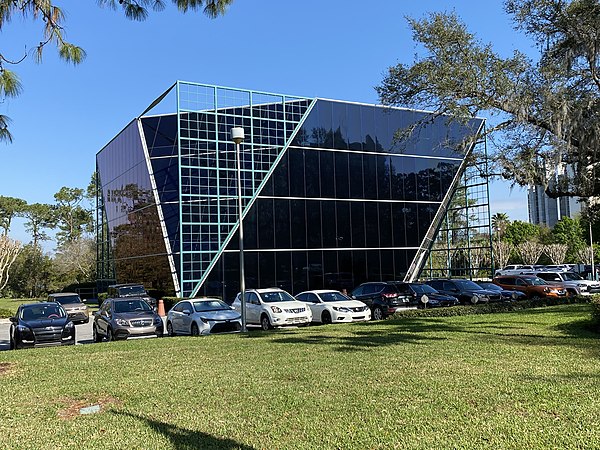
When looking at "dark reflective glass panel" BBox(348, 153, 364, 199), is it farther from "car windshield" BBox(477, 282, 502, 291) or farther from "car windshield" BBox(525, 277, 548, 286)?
"car windshield" BBox(525, 277, 548, 286)

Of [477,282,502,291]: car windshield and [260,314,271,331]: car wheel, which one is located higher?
[477,282,502,291]: car windshield

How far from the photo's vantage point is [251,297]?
21.3 meters

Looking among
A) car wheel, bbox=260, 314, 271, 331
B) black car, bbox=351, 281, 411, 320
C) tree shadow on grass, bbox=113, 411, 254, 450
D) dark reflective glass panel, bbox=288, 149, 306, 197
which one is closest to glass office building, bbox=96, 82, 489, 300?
dark reflective glass panel, bbox=288, 149, 306, 197

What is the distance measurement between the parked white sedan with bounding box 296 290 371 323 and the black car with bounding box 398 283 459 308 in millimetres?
3274

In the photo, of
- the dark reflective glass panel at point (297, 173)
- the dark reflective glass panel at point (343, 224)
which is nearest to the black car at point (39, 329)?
the dark reflective glass panel at point (297, 173)

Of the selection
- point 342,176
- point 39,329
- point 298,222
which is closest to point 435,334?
point 39,329

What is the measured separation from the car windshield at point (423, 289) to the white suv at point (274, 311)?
7.10 metres

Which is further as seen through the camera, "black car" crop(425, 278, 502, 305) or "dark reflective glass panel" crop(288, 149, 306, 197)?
"dark reflective glass panel" crop(288, 149, 306, 197)

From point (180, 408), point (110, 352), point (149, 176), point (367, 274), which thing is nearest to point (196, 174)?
point (149, 176)

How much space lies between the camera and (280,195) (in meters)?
34.9

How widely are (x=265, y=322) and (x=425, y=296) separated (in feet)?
24.0

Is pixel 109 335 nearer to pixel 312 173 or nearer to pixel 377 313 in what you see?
pixel 377 313

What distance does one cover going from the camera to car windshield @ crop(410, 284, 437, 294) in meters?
25.6

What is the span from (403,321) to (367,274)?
18.9 m
